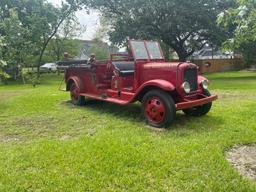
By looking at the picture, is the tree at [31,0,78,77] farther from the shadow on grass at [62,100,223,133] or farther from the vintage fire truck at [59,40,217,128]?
the shadow on grass at [62,100,223,133]

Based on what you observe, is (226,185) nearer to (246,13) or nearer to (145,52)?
(246,13)

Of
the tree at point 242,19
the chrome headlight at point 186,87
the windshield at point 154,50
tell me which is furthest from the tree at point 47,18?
the tree at point 242,19

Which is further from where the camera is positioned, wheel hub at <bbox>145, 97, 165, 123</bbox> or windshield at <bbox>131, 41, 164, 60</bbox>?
windshield at <bbox>131, 41, 164, 60</bbox>

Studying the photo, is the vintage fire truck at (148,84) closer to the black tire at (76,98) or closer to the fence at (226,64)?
the black tire at (76,98)

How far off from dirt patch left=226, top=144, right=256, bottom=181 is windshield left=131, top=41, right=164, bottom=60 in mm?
3168

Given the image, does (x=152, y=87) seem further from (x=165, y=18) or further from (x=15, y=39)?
(x=15, y=39)

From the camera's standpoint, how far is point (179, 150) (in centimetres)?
421

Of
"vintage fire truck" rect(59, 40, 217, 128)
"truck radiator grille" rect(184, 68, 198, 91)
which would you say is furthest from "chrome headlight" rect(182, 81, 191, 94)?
"truck radiator grille" rect(184, 68, 198, 91)

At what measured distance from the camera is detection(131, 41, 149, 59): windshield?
668cm

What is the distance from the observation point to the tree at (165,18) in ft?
57.1

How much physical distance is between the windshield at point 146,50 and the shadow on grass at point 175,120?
4.45ft

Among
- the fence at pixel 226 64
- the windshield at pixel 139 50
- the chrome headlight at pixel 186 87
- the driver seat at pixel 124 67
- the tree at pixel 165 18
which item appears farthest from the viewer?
the fence at pixel 226 64

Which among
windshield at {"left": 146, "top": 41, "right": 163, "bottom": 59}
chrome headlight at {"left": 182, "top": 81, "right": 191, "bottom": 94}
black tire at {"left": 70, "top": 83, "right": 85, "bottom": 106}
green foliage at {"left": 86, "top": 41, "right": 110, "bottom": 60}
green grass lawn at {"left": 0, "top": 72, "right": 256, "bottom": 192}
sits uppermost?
green foliage at {"left": 86, "top": 41, "right": 110, "bottom": 60}

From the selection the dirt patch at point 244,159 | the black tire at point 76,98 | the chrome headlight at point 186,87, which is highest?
the chrome headlight at point 186,87
